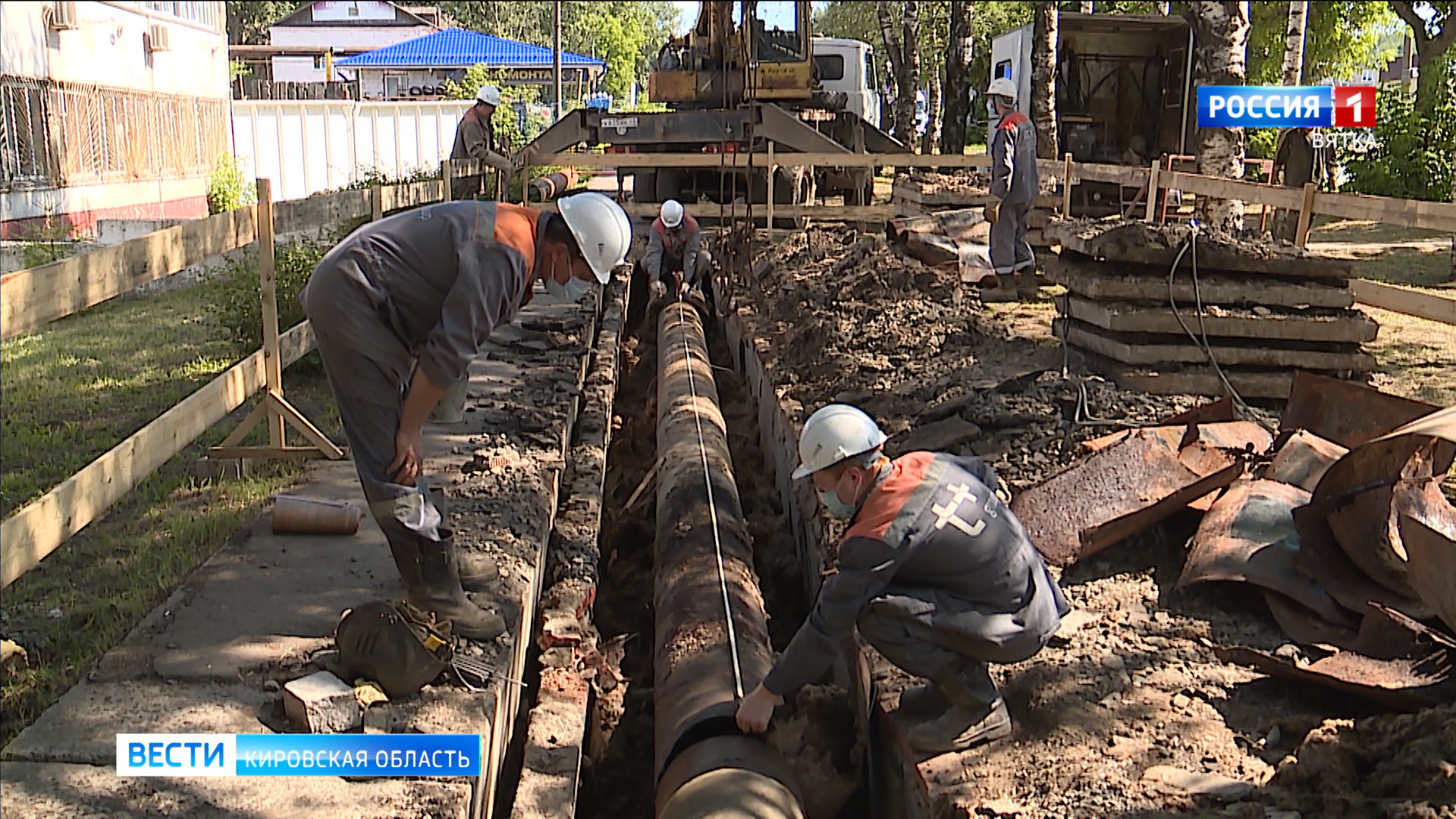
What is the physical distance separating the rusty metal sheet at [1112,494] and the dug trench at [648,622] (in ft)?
3.57

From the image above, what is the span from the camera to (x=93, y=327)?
1041 cm

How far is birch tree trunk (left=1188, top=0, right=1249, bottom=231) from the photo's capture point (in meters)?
11.2

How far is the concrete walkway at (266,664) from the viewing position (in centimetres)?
305

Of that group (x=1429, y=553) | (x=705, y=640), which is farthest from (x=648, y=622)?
(x=1429, y=553)

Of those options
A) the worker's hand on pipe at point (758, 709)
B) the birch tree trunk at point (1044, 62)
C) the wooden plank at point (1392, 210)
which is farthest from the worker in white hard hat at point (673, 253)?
the worker's hand on pipe at point (758, 709)

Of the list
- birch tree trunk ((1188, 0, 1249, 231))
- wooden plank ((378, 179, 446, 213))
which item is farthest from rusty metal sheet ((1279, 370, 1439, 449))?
birch tree trunk ((1188, 0, 1249, 231))

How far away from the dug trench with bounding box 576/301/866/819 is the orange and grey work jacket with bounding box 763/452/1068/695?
2.37 feet

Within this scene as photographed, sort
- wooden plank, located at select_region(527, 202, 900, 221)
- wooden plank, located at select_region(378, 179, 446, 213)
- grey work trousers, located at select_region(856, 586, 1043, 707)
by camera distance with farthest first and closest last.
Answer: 1. wooden plank, located at select_region(527, 202, 900, 221)
2. wooden plank, located at select_region(378, 179, 446, 213)
3. grey work trousers, located at select_region(856, 586, 1043, 707)

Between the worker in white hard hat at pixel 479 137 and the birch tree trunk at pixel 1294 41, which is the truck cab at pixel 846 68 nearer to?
the birch tree trunk at pixel 1294 41

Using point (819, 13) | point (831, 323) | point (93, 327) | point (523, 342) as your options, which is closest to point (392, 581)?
point (523, 342)

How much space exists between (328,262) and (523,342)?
4.96 meters

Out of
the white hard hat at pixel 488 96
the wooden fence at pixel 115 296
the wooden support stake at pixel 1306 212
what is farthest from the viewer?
the white hard hat at pixel 488 96

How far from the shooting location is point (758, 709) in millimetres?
3693

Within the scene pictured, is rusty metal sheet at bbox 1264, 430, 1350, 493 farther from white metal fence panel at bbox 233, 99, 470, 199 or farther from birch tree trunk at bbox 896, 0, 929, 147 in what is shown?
birch tree trunk at bbox 896, 0, 929, 147
